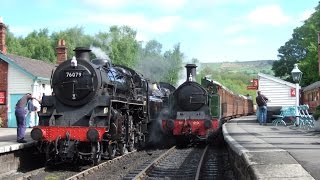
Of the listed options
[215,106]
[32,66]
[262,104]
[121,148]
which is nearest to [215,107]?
[215,106]

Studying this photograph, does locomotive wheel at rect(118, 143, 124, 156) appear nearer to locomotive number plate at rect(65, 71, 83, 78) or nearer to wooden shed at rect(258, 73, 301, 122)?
locomotive number plate at rect(65, 71, 83, 78)

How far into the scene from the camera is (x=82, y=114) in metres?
12.0

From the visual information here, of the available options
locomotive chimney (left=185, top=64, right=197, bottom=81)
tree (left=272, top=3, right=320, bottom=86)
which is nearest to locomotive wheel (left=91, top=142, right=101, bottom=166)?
locomotive chimney (left=185, top=64, right=197, bottom=81)

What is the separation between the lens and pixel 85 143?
455 inches

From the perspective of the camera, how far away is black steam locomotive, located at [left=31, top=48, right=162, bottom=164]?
11.3 m

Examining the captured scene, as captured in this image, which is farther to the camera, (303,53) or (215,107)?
(303,53)

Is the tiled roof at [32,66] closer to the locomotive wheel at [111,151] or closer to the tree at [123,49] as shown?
the locomotive wheel at [111,151]

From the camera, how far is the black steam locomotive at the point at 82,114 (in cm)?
1130

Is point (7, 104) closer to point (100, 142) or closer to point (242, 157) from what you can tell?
point (100, 142)

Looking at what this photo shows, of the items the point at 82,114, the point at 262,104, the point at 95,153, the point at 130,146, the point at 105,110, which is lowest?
the point at 130,146

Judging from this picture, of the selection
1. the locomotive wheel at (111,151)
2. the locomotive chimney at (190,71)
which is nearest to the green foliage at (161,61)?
the locomotive chimney at (190,71)

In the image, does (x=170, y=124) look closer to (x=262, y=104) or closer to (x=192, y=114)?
(x=192, y=114)

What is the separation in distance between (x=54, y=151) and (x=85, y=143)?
0.79 m

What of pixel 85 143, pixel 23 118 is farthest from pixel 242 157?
pixel 23 118
